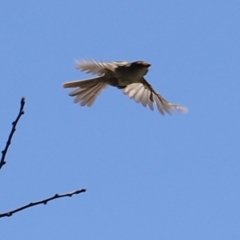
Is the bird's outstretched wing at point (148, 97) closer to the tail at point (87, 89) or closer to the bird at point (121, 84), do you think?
the bird at point (121, 84)

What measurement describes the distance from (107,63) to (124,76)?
8.8 inches

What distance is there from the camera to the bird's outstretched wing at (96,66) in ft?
18.4

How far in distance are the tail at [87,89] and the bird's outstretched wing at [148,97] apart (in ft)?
1.08

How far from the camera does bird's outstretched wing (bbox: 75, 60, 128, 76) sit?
5.60 meters

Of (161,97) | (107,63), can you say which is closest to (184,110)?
(161,97)

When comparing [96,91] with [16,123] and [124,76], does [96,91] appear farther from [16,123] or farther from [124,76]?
[16,123]

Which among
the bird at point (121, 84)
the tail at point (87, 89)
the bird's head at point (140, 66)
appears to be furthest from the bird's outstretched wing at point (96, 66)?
the tail at point (87, 89)

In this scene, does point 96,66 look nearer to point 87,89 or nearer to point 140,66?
point 140,66

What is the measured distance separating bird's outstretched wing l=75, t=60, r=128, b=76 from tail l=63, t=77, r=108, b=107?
0.29 m

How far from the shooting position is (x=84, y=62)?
5.65 m

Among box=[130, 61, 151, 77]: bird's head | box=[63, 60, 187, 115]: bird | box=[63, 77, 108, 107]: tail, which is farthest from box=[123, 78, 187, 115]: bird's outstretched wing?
box=[63, 77, 108, 107]: tail

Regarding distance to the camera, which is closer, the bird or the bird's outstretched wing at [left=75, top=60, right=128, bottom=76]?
the bird's outstretched wing at [left=75, top=60, right=128, bottom=76]

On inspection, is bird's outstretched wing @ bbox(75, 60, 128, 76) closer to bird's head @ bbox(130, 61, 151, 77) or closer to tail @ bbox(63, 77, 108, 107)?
bird's head @ bbox(130, 61, 151, 77)

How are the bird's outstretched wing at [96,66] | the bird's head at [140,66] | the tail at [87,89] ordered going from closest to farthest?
1. the bird's outstretched wing at [96,66]
2. the bird's head at [140,66]
3. the tail at [87,89]
